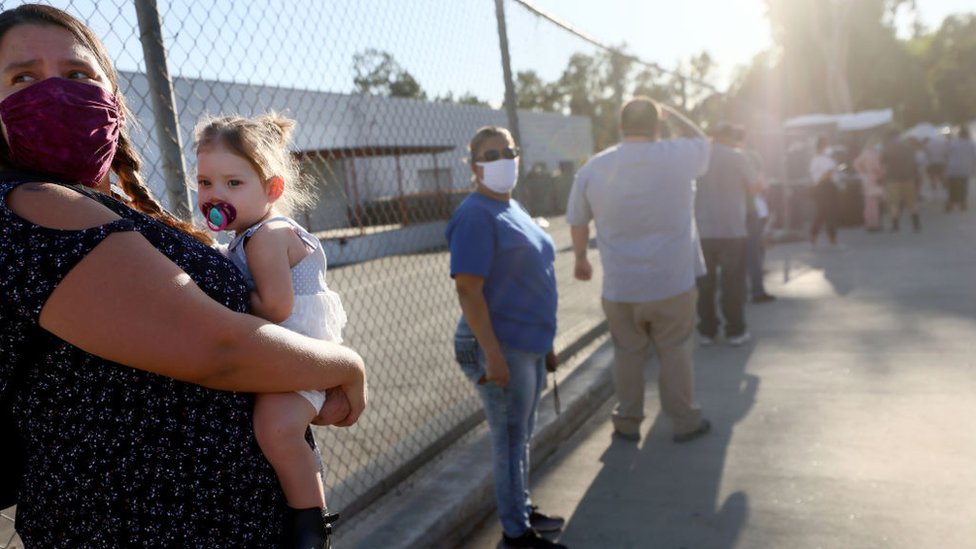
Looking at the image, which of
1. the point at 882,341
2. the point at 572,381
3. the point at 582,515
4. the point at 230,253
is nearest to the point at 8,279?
the point at 230,253

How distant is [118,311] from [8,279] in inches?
6.5

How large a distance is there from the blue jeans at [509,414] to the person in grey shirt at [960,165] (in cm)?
1573

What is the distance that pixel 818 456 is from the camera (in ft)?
14.1

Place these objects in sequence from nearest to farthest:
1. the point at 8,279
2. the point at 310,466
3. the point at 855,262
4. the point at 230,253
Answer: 1. the point at 8,279
2. the point at 310,466
3. the point at 230,253
4. the point at 855,262

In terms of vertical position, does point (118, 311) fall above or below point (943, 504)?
above

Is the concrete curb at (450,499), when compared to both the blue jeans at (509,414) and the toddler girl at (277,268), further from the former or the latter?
the toddler girl at (277,268)

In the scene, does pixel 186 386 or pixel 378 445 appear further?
pixel 378 445

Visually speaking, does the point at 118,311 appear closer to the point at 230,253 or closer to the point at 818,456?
the point at 230,253

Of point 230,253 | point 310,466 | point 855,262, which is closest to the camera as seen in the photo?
point 310,466

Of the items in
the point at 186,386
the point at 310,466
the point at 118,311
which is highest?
the point at 118,311

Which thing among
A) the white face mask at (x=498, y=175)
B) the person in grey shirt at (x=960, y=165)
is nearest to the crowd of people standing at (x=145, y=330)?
the white face mask at (x=498, y=175)

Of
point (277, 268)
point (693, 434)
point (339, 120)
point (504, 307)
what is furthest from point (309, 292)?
point (339, 120)

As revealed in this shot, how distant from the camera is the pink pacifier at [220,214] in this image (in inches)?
68.6

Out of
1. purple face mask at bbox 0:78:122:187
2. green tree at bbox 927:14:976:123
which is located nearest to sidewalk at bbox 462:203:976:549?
purple face mask at bbox 0:78:122:187
